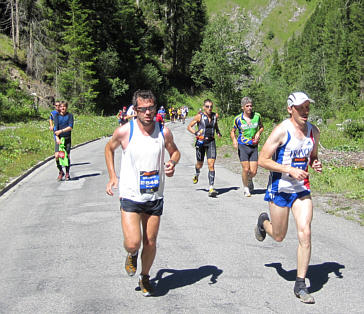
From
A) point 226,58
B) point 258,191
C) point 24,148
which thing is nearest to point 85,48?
point 226,58

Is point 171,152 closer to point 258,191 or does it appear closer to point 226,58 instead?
point 258,191

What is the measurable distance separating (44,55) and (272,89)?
114 feet

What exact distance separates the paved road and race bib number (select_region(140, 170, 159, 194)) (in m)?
1.07

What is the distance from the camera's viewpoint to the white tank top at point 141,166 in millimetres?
4217

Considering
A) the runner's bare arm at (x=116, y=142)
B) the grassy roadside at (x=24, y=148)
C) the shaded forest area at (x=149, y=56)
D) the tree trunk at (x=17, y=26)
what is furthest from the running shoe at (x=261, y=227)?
the tree trunk at (x=17, y=26)

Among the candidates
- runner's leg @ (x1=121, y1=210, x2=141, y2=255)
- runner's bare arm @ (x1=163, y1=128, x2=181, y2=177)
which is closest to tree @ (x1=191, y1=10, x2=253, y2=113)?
runner's bare arm @ (x1=163, y1=128, x2=181, y2=177)

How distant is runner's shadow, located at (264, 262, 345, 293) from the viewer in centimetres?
460

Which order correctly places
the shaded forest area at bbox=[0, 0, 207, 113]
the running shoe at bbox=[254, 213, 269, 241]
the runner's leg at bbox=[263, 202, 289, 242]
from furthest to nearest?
the shaded forest area at bbox=[0, 0, 207, 113], the running shoe at bbox=[254, 213, 269, 241], the runner's leg at bbox=[263, 202, 289, 242]

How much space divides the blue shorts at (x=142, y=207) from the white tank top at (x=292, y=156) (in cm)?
124

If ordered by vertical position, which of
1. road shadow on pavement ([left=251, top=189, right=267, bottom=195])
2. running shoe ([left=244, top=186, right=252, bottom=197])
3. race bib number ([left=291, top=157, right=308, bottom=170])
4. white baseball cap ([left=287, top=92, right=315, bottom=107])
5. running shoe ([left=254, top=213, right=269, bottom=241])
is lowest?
road shadow on pavement ([left=251, top=189, right=267, bottom=195])

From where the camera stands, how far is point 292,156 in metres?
4.52

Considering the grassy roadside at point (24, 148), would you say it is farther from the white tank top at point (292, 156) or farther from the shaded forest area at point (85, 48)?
the shaded forest area at point (85, 48)

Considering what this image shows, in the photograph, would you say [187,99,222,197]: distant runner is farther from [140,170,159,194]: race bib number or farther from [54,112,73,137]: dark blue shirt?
[140,170,159,194]: race bib number

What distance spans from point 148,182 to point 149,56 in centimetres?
6422
